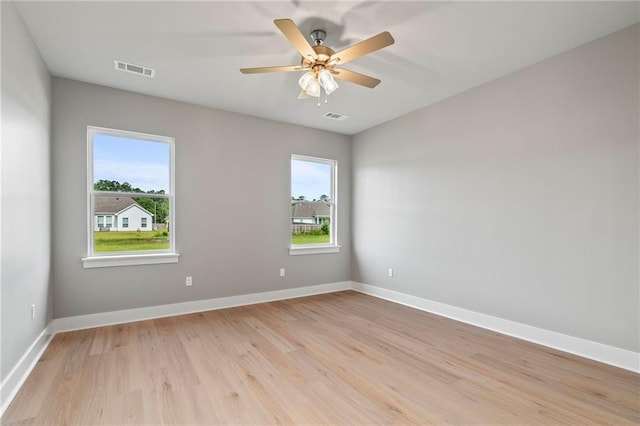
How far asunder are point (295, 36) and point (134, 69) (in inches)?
83.8

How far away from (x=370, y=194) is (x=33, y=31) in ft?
14.6

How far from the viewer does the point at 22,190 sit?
8.20 ft

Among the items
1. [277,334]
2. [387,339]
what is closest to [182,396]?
[277,334]

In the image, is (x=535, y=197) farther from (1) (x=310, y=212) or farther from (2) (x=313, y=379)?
(1) (x=310, y=212)

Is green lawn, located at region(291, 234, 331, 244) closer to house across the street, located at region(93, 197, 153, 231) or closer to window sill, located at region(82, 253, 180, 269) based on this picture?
window sill, located at region(82, 253, 180, 269)

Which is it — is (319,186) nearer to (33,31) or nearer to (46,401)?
(33,31)

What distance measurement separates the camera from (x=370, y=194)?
538 cm

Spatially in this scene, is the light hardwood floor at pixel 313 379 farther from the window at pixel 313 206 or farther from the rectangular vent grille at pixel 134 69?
the rectangular vent grille at pixel 134 69

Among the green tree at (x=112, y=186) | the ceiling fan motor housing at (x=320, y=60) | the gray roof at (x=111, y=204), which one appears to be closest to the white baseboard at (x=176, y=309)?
the gray roof at (x=111, y=204)

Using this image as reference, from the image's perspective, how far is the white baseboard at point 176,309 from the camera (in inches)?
139

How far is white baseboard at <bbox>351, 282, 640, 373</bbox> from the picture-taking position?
2650 millimetres

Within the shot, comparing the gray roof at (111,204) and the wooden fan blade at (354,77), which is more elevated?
the wooden fan blade at (354,77)

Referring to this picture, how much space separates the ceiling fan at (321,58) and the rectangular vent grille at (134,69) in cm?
140

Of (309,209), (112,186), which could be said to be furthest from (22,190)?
(309,209)
